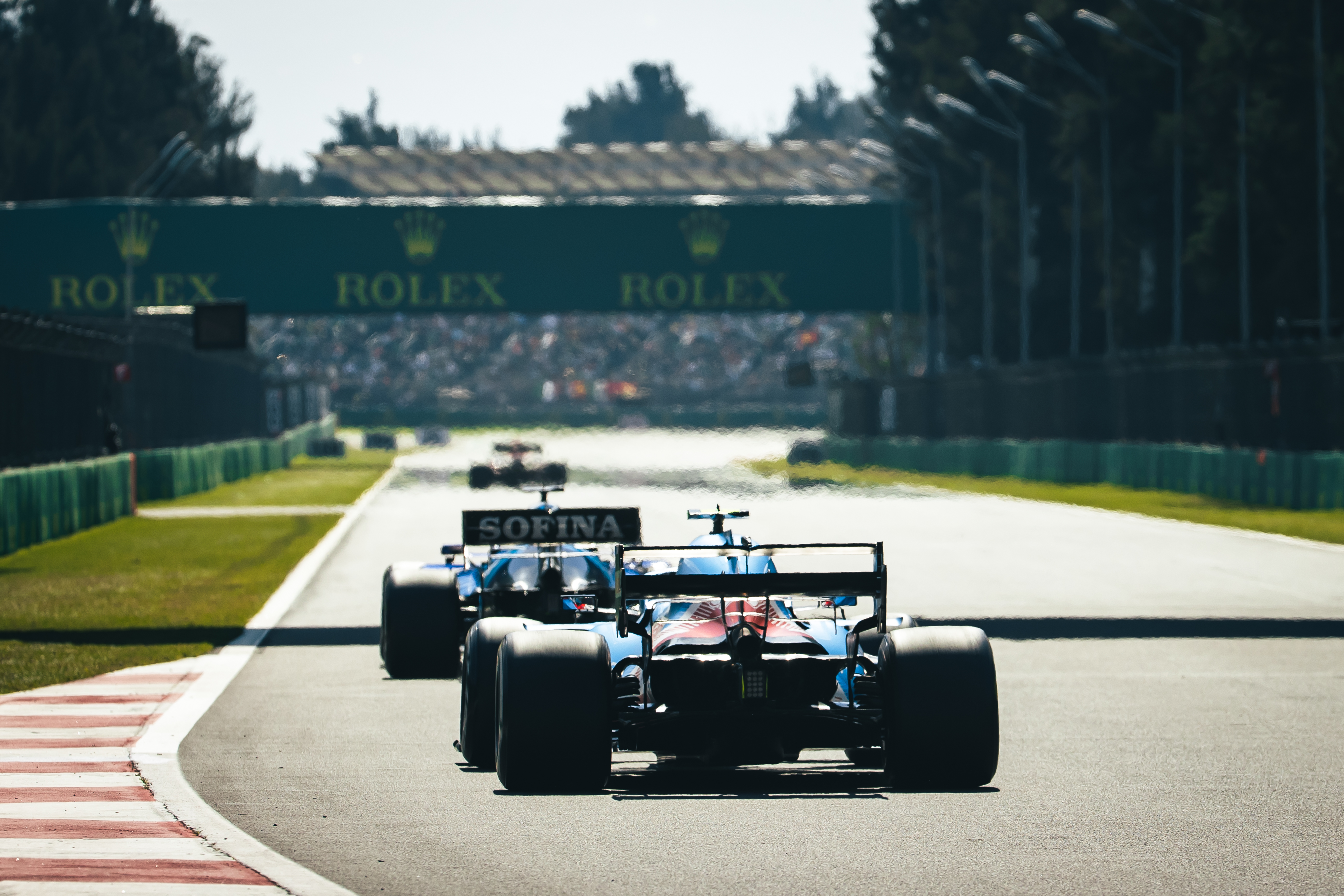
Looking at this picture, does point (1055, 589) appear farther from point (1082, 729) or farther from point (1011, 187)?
point (1011, 187)

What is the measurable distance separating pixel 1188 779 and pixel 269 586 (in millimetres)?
14485

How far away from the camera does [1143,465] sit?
44719mm

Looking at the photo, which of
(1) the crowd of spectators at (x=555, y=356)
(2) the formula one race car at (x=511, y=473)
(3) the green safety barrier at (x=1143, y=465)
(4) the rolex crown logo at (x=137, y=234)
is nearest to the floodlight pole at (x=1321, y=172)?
(3) the green safety barrier at (x=1143, y=465)

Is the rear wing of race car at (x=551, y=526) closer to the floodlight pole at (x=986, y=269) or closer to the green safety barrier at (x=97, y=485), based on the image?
the green safety barrier at (x=97, y=485)

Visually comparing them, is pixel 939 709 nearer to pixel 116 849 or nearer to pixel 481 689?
pixel 481 689

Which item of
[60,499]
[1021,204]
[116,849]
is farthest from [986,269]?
[116,849]

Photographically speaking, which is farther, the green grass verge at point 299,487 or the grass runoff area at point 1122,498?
the green grass verge at point 299,487

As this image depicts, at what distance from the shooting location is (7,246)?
69.4 metres

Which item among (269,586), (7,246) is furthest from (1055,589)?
(7,246)

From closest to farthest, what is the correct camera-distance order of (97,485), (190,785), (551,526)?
(190,785) < (551,526) < (97,485)

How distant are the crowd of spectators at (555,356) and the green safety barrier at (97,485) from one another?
3335 inches

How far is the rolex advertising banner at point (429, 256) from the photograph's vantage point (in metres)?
68.3

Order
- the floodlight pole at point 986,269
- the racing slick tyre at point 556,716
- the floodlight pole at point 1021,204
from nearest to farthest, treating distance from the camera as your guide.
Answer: the racing slick tyre at point 556,716
the floodlight pole at point 1021,204
the floodlight pole at point 986,269

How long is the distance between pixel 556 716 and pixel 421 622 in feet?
17.1
